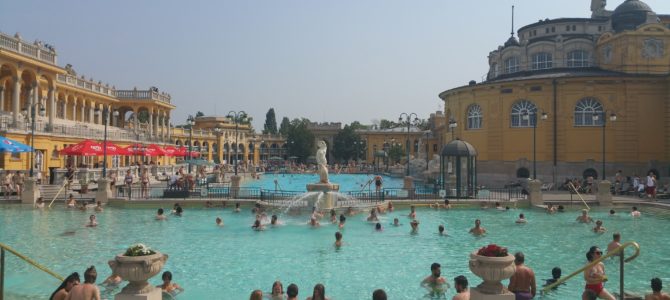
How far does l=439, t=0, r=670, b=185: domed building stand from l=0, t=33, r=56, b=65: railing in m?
39.9

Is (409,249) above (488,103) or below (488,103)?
below

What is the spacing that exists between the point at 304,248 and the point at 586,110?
1446 inches

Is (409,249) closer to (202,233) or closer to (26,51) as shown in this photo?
(202,233)

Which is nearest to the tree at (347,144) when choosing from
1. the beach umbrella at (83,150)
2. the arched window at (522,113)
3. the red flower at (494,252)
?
the arched window at (522,113)

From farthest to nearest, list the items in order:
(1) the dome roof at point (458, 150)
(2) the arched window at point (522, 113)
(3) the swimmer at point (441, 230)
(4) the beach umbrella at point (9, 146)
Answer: (2) the arched window at point (522, 113) < (1) the dome roof at point (458, 150) < (4) the beach umbrella at point (9, 146) < (3) the swimmer at point (441, 230)

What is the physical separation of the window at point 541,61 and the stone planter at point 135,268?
5134 centimetres

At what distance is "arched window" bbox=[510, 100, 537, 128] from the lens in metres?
46.7

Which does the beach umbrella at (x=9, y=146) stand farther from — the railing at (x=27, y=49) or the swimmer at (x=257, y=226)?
the swimmer at (x=257, y=226)

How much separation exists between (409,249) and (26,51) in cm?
3891

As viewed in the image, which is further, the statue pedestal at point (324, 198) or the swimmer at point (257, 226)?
the statue pedestal at point (324, 198)

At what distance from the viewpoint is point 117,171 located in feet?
142

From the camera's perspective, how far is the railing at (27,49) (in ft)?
127

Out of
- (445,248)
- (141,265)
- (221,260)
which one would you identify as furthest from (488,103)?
(141,265)

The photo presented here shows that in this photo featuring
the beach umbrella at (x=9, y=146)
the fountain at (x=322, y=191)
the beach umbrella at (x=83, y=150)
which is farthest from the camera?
the beach umbrella at (x=83, y=150)
